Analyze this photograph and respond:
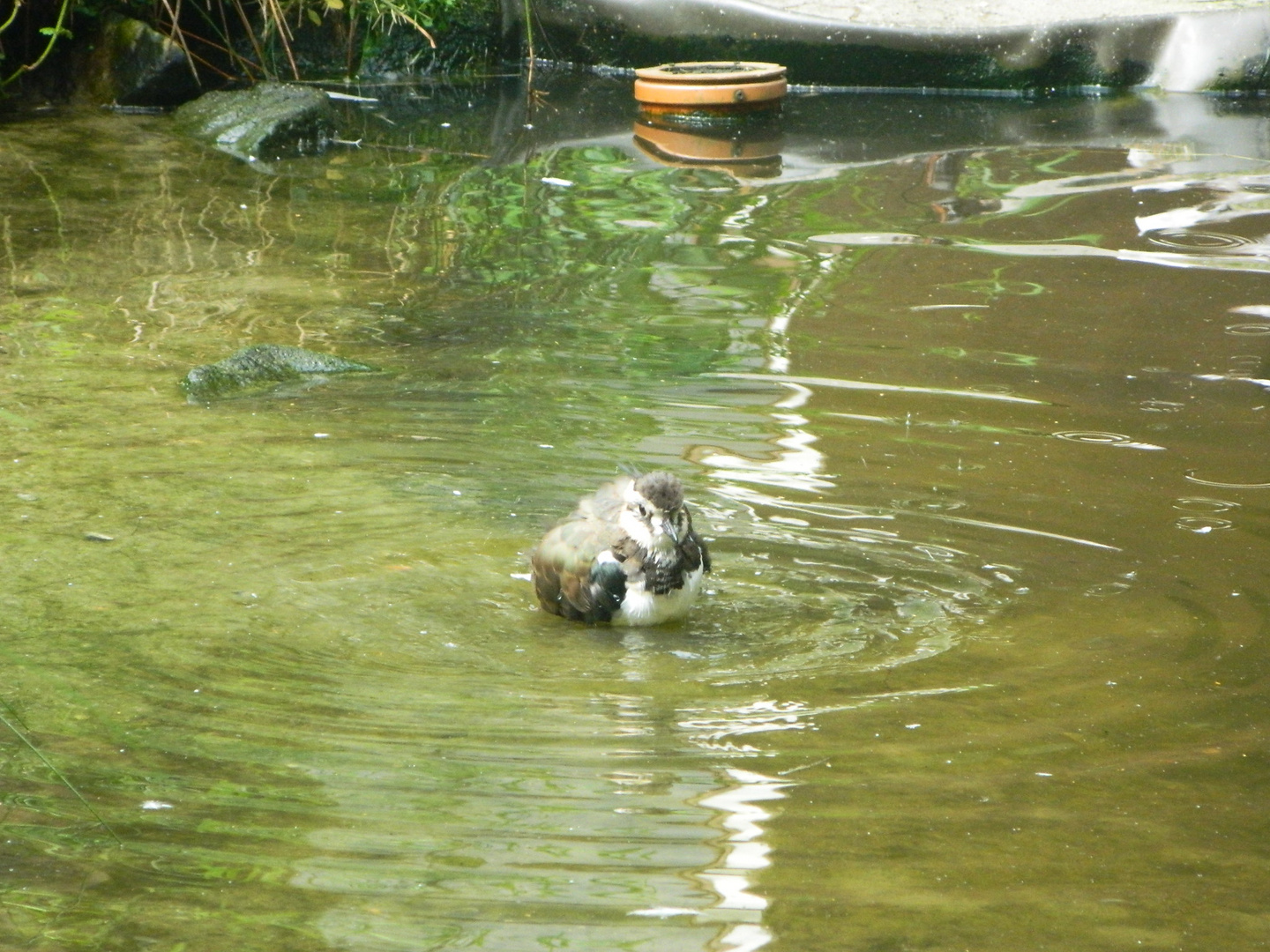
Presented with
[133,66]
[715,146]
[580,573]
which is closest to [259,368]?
[580,573]

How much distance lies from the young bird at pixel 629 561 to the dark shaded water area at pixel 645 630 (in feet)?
0.35

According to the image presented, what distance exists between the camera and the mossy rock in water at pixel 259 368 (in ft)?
18.5

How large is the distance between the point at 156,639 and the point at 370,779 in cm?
95

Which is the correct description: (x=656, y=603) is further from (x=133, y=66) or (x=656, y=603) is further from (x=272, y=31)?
(x=272, y=31)

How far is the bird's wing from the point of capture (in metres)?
4.07

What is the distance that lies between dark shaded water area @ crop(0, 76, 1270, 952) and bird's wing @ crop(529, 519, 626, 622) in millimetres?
79

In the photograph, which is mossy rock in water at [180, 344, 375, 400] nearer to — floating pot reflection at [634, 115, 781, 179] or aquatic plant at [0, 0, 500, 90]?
floating pot reflection at [634, 115, 781, 179]

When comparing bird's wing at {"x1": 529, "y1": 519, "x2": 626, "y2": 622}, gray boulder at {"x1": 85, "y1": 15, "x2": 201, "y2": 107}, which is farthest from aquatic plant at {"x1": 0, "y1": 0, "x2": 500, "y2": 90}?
bird's wing at {"x1": 529, "y1": 519, "x2": 626, "y2": 622}

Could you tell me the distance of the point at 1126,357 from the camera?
5992mm

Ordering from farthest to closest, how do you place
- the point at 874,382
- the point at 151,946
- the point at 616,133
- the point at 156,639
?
1. the point at 616,133
2. the point at 874,382
3. the point at 156,639
4. the point at 151,946

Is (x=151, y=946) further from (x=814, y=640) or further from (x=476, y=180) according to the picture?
(x=476, y=180)

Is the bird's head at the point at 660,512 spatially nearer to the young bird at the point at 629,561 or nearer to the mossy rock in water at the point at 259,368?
the young bird at the point at 629,561

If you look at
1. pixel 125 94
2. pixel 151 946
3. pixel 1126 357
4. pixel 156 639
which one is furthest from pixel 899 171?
pixel 151 946

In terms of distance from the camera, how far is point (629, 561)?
4.09 meters
